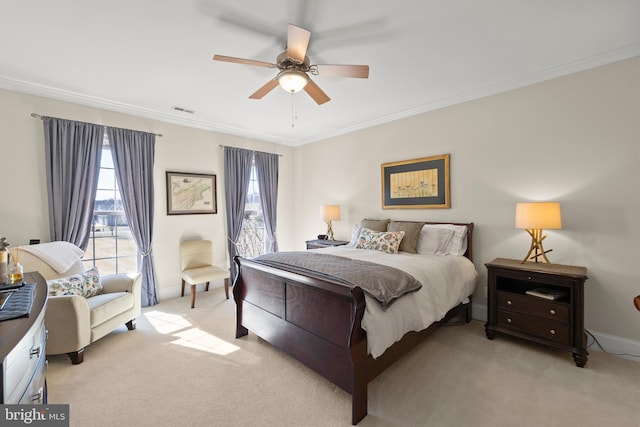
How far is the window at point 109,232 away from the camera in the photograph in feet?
12.4

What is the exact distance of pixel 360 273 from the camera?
2.30 metres

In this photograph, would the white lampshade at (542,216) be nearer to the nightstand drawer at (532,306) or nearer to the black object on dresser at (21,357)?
the nightstand drawer at (532,306)

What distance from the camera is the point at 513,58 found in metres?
2.66

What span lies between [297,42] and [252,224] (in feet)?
12.6

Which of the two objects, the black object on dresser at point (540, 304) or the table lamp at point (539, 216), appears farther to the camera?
the table lamp at point (539, 216)

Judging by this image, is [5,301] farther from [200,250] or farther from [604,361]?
[604,361]

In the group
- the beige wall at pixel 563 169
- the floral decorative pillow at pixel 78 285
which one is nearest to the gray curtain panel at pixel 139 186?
the floral decorative pillow at pixel 78 285

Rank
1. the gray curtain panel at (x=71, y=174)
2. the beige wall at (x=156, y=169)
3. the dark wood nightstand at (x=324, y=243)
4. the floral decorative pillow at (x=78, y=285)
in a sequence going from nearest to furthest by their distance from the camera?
1. the floral decorative pillow at (x=78, y=285)
2. the beige wall at (x=156, y=169)
3. the gray curtain panel at (x=71, y=174)
4. the dark wood nightstand at (x=324, y=243)

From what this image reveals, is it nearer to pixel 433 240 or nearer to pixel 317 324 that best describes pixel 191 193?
pixel 317 324

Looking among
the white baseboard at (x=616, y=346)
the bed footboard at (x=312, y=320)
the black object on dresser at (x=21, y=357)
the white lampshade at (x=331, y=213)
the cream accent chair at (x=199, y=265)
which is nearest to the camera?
the black object on dresser at (x=21, y=357)

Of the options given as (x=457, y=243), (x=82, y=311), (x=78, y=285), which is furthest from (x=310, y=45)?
(x=78, y=285)

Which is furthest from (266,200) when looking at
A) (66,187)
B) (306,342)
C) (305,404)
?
(305,404)

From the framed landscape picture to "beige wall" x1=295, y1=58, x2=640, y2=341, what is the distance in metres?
3.10

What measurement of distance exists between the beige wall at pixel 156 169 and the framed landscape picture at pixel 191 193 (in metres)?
0.09
